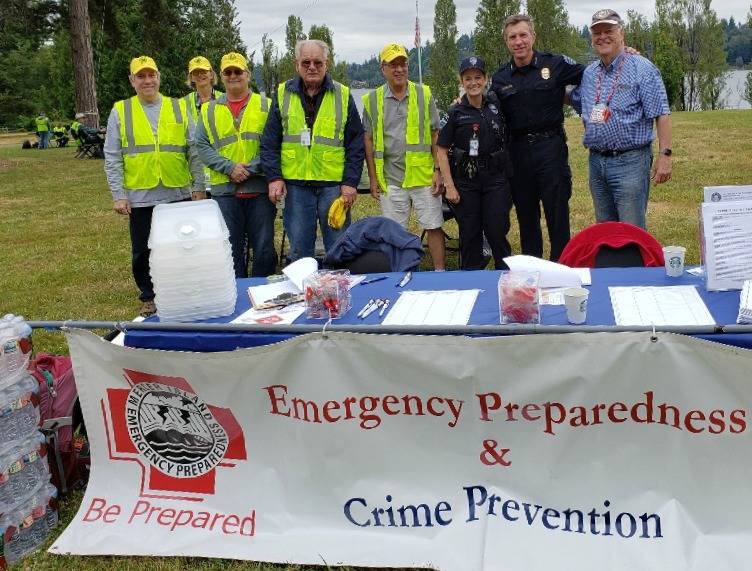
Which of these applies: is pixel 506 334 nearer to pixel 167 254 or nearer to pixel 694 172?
pixel 167 254

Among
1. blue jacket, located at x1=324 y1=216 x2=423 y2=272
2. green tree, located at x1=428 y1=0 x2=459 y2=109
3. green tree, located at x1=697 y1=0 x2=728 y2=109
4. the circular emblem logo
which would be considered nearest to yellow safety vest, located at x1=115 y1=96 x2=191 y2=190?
blue jacket, located at x1=324 y1=216 x2=423 y2=272

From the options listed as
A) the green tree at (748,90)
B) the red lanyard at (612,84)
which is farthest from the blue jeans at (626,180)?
the green tree at (748,90)

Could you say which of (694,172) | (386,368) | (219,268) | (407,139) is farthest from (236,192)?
(694,172)

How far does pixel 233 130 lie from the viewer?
508cm

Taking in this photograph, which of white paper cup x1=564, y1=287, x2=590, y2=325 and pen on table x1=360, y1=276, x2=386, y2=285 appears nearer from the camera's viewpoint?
white paper cup x1=564, y1=287, x2=590, y2=325

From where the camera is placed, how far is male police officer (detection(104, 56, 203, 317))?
17.1ft

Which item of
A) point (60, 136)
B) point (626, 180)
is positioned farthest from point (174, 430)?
point (60, 136)

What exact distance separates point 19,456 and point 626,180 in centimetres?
386

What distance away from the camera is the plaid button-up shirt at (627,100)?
4.56 meters

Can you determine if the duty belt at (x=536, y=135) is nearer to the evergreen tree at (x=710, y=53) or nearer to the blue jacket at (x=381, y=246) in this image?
the blue jacket at (x=381, y=246)

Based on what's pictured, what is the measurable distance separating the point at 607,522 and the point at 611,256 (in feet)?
5.30

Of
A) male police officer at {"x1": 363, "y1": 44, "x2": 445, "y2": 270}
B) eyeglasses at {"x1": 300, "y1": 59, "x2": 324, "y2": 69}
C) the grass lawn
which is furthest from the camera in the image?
the grass lawn

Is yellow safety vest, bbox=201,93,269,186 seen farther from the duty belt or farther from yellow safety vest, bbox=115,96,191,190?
the duty belt

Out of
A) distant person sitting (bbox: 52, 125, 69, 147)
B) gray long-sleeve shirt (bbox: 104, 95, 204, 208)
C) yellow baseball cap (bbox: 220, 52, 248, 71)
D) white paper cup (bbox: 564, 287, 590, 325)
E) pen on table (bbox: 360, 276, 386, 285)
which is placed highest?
distant person sitting (bbox: 52, 125, 69, 147)
